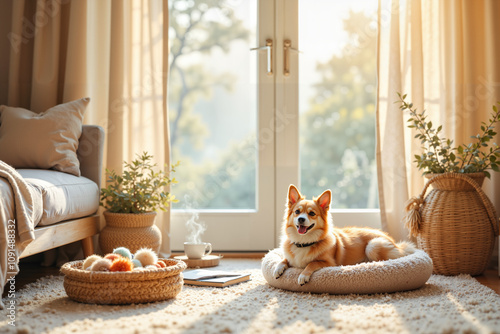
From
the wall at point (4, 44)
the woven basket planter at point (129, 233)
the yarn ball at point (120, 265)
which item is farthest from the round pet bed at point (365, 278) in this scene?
the wall at point (4, 44)

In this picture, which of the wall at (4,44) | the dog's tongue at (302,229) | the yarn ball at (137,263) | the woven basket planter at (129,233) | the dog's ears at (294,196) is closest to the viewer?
the yarn ball at (137,263)

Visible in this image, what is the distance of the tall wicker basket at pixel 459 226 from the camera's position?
2.62m

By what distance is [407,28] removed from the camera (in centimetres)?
318

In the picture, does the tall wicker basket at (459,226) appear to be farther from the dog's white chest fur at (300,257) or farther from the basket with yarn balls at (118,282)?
the basket with yarn balls at (118,282)

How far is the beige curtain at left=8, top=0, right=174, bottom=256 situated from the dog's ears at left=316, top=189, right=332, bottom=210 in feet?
4.09

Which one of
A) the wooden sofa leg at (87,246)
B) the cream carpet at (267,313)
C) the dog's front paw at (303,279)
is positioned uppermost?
the wooden sofa leg at (87,246)

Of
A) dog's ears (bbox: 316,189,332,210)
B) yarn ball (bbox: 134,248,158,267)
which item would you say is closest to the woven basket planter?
yarn ball (bbox: 134,248,158,267)

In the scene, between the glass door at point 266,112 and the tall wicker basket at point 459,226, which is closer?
the tall wicker basket at point 459,226

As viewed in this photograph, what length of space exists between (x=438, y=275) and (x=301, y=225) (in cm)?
92

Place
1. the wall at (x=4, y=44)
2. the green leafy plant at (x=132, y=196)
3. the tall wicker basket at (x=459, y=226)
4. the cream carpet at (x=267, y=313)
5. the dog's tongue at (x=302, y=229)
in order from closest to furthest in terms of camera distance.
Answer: the cream carpet at (x=267, y=313) < the dog's tongue at (x=302, y=229) < the tall wicker basket at (x=459, y=226) < the green leafy plant at (x=132, y=196) < the wall at (x=4, y=44)

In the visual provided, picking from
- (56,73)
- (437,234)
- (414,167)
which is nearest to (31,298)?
(56,73)

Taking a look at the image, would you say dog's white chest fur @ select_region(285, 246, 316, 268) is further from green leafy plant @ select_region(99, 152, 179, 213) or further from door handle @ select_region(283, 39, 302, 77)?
door handle @ select_region(283, 39, 302, 77)

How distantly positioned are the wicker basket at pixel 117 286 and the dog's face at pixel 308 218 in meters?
0.55

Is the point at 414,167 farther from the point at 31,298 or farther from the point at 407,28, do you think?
the point at 31,298
